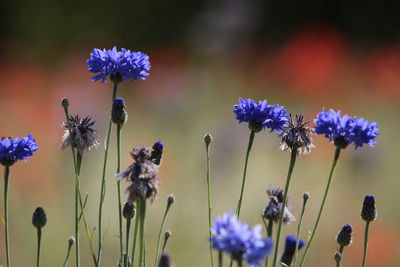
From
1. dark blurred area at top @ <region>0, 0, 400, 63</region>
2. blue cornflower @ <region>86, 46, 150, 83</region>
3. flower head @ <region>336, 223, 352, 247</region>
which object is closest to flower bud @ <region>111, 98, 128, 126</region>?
blue cornflower @ <region>86, 46, 150, 83</region>

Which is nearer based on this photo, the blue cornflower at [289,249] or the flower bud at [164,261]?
the flower bud at [164,261]

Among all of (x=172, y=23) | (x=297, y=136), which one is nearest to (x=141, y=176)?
(x=297, y=136)

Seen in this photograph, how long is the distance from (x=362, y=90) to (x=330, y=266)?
1.46m

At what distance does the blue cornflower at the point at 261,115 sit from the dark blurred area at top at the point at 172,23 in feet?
9.00

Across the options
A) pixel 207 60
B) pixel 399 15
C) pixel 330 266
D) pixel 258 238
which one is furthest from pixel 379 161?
pixel 399 15

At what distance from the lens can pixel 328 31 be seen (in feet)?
11.2

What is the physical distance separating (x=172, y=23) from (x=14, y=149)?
14.2ft

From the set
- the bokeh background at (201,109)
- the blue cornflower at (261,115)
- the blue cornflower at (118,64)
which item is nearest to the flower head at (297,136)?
the blue cornflower at (261,115)

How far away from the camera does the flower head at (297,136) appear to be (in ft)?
2.96

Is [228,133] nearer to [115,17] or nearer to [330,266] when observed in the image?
[330,266]

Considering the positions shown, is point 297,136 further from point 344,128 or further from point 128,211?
point 128,211

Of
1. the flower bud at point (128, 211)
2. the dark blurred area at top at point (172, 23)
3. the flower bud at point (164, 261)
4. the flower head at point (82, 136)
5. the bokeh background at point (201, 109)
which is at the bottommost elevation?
the flower bud at point (164, 261)

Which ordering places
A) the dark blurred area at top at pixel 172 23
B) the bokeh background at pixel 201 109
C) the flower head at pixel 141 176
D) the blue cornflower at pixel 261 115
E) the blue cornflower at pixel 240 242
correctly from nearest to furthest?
the blue cornflower at pixel 240 242, the flower head at pixel 141 176, the blue cornflower at pixel 261 115, the bokeh background at pixel 201 109, the dark blurred area at top at pixel 172 23

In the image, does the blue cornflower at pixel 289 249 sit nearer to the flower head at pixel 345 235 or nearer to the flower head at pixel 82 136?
the flower head at pixel 345 235
